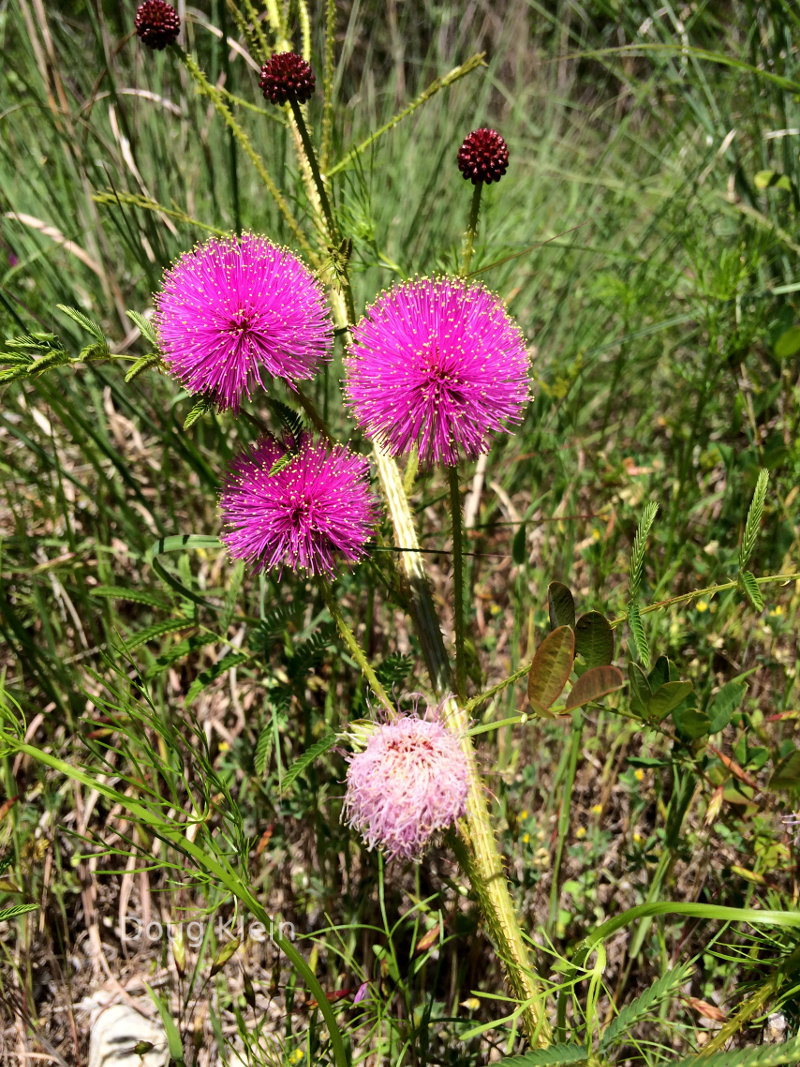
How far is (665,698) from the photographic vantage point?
1181 millimetres

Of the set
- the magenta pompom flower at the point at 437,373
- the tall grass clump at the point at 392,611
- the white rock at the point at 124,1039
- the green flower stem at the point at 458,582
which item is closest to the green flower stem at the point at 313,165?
the tall grass clump at the point at 392,611

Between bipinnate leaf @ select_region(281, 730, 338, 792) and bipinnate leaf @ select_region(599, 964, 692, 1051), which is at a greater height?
bipinnate leaf @ select_region(281, 730, 338, 792)

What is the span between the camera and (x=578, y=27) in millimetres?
5762

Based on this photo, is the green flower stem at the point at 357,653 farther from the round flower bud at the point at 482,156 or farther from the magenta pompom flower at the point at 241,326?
the round flower bud at the point at 482,156

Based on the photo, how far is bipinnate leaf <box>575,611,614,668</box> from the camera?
1.11 meters

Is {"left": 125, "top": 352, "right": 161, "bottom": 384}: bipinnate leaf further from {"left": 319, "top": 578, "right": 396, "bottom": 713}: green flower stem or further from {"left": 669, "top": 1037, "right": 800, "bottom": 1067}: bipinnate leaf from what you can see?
{"left": 669, "top": 1037, "right": 800, "bottom": 1067}: bipinnate leaf

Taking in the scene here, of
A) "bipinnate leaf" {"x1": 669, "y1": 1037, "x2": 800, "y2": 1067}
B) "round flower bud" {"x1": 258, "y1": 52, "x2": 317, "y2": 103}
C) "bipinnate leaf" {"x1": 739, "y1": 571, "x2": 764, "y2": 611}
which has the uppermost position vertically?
"round flower bud" {"x1": 258, "y1": 52, "x2": 317, "y2": 103}

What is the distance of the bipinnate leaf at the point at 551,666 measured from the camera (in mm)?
1050

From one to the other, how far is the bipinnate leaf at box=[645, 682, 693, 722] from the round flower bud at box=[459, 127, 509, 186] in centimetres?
82

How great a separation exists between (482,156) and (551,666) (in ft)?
2.58

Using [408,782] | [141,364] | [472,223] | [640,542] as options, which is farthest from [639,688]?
[141,364]

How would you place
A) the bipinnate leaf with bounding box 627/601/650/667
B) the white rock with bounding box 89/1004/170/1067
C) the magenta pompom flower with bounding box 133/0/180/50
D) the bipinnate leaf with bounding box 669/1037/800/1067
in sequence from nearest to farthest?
1. the bipinnate leaf with bounding box 669/1037/800/1067
2. the bipinnate leaf with bounding box 627/601/650/667
3. the magenta pompom flower with bounding box 133/0/180/50
4. the white rock with bounding box 89/1004/170/1067

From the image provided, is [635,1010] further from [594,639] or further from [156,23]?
[156,23]

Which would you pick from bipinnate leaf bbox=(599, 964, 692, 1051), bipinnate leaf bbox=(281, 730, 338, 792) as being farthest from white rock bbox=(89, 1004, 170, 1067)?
bipinnate leaf bbox=(599, 964, 692, 1051)
